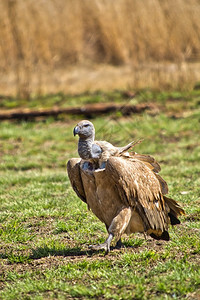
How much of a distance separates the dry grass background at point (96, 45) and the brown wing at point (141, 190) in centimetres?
862

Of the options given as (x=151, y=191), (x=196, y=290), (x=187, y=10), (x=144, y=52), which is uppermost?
(x=187, y=10)

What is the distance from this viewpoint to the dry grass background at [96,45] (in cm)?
1352

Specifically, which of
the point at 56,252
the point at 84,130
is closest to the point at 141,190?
the point at 84,130

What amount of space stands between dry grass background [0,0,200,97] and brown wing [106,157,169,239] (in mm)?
8620

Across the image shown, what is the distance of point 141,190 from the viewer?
4.57 meters

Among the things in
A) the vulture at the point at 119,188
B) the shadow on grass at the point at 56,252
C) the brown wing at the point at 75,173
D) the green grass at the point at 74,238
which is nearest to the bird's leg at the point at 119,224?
the vulture at the point at 119,188

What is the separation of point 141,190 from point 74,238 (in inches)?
45.0

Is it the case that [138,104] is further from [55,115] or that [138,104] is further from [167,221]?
[167,221]

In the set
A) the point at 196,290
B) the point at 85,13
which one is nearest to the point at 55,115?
the point at 85,13

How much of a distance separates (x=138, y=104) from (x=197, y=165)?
11.7 feet

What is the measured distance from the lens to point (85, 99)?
13109 mm

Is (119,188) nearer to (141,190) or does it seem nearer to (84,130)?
(141,190)

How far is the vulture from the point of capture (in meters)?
4.39

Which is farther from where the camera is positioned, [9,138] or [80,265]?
[9,138]
